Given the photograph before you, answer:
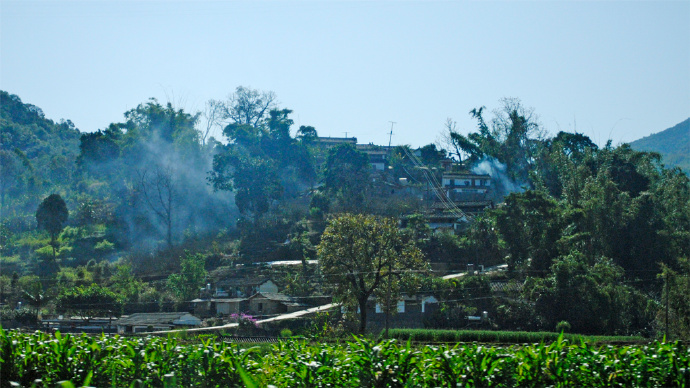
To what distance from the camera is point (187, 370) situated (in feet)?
26.2

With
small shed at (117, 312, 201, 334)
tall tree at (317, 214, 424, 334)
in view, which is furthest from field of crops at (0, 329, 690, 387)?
small shed at (117, 312, 201, 334)

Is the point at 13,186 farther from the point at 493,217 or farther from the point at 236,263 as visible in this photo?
the point at 493,217

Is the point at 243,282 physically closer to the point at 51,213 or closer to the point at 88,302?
the point at 88,302

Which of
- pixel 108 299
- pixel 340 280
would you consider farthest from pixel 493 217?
pixel 108 299

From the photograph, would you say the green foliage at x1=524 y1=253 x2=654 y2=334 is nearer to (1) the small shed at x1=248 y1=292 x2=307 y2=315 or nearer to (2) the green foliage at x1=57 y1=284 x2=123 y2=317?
(1) the small shed at x1=248 y1=292 x2=307 y2=315

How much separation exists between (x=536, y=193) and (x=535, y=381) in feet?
98.8

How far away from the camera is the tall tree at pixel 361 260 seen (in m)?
27.6

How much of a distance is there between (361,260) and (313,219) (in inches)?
811

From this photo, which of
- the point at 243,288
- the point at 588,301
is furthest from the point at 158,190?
the point at 588,301

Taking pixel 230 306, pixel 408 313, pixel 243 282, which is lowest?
pixel 408 313

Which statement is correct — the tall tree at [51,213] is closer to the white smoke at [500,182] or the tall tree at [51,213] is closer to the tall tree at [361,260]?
the tall tree at [361,260]

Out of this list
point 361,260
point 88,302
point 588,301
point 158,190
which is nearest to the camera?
point 361,260

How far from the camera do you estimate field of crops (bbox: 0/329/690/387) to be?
714 cm

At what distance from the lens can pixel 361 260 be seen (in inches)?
1120
